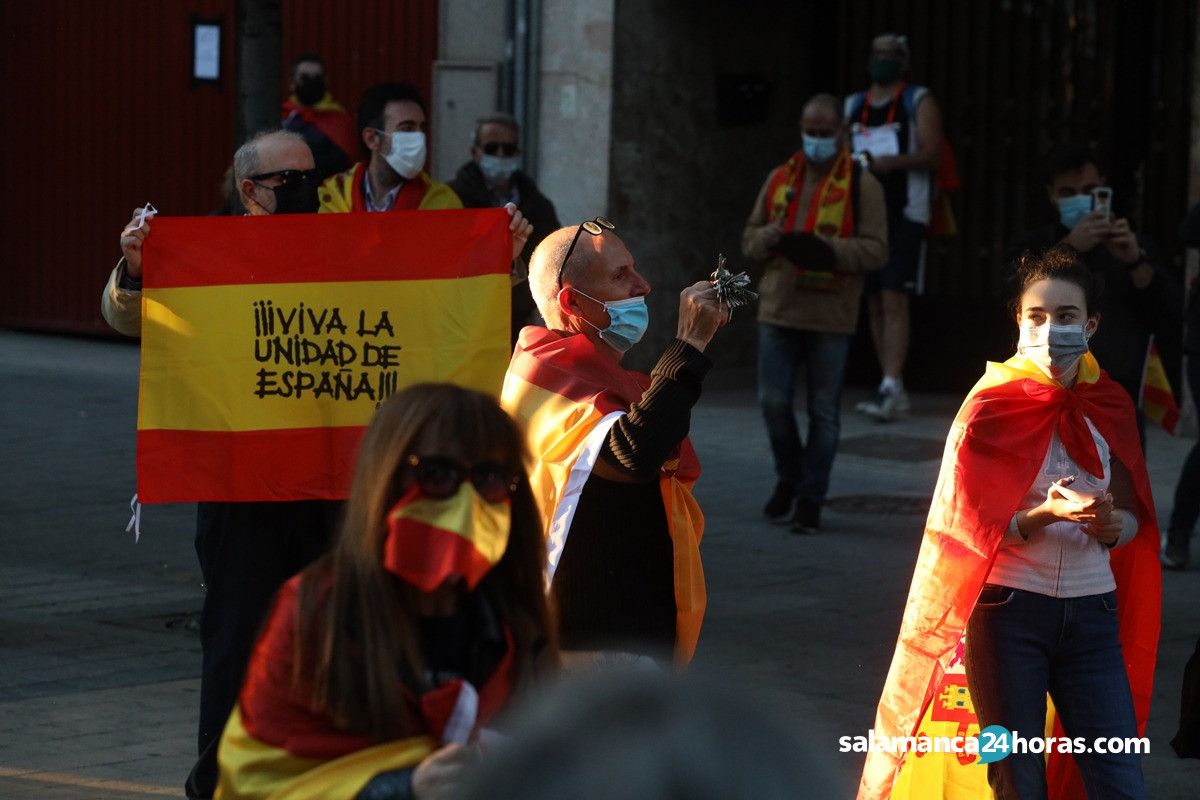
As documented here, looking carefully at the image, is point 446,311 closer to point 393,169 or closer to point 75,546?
point 393,169

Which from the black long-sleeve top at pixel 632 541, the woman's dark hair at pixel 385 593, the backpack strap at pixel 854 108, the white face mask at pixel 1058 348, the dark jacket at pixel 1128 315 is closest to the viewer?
the woman's dark hair at pixel 385 593

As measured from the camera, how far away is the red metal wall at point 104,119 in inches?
612

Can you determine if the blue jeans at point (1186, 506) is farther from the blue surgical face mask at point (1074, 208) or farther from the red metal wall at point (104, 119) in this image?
the red metal wall at point (104, 119)

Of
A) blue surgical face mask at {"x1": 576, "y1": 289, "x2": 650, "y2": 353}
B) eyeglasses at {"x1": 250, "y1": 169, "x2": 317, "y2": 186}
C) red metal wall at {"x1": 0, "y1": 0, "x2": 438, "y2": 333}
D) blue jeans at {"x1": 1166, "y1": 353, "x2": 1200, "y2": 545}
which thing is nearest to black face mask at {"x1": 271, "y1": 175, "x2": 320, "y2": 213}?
eyeglasses at {"x1": 250, "y1": 169, "x2": 317, "y2": 186}

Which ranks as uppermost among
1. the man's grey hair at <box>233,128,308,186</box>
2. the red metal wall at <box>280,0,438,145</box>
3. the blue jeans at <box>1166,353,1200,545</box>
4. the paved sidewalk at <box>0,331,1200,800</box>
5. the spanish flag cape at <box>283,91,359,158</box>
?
the red metal wall at <box>280,0,438,145</box>

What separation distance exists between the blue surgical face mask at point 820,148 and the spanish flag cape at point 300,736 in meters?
7.41

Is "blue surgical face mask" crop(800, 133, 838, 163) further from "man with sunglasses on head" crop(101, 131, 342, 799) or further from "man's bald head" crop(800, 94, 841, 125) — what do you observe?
"man with sunglasses on head" crop(101, 131, 342, 799)

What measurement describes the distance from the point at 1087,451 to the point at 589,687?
10.8 ft

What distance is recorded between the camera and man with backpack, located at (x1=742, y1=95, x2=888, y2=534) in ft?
32.3

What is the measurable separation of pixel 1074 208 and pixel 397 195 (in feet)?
8.36

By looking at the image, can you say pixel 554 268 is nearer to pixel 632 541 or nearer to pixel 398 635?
pixel 632 541

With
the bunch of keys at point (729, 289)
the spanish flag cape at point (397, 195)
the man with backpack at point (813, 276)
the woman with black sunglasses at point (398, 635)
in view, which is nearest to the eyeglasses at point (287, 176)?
the spanish flag cape at point (397, 195)

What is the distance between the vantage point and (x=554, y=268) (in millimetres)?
4551

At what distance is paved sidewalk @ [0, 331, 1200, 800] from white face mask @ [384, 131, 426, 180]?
181 cm
